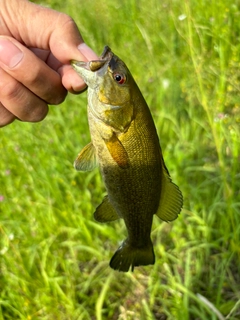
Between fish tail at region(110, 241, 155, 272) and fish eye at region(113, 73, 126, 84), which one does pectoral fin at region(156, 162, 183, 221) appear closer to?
fish tail at region(110, 241, 155, 272)

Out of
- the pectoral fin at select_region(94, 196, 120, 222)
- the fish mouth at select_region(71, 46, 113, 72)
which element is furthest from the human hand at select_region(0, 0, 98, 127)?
the pectoral fin at select_region(94, 196, 120, 222)

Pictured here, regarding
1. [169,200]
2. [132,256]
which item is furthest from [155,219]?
[169,200]

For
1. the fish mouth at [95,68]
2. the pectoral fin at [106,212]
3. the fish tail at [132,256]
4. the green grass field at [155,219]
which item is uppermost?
the fish mouth at [95,68]

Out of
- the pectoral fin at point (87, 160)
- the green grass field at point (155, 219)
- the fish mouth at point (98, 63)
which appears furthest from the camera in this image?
the green grass field at point (155, 219)

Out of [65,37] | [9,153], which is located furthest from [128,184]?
[9,153]

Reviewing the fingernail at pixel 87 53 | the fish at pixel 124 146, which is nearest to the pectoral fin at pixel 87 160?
the fish at pixel 124 146

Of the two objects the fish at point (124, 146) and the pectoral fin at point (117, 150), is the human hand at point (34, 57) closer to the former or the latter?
the fish at point (124, 146)

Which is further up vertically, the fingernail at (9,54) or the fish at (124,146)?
the fingernail at (9,54)

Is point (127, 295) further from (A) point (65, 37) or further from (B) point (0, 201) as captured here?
(A) point (65, 37)
